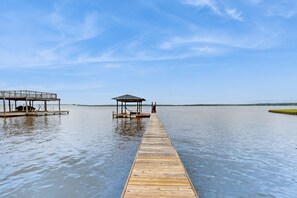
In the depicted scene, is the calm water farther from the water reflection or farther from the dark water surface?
the water reflection

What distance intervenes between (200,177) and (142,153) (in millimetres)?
2615

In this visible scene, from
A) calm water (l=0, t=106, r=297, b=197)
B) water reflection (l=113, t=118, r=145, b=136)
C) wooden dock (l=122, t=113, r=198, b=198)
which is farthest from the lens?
water reflection (l=113, t=118, r=145, b=136)

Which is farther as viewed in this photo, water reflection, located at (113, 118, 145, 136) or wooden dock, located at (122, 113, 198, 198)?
water reflection, located at (113, 118, 145, 136)

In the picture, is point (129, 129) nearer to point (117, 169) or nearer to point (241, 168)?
point (117, 169)

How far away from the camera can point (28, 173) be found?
819 cm

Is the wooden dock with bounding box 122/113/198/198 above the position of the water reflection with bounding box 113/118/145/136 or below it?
above

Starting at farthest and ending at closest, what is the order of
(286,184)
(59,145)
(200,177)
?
(59,145), (200,177), (286,184)

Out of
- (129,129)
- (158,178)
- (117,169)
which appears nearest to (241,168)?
(158,178)

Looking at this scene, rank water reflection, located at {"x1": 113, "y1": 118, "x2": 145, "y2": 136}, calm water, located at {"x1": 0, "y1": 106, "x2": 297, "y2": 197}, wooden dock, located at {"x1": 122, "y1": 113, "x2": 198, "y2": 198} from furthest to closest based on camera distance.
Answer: water reflection, located at {"x1": 113, "y1": 118, "x2": 145, "y2": 136}, calm water, located at {"x1": 0, "y1": 106, "x2": 297, "y2": 197}, wooden dock, located at {"x1": 122, "y1": 113, "x2": 198, "y2": 198}

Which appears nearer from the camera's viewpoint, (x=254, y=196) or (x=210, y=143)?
(x=254, y=196)

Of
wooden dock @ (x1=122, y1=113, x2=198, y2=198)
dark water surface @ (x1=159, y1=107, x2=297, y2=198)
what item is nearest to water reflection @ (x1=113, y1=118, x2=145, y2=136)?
dark water surface @ (x1=159, y1=107, x2=297, y2=198)

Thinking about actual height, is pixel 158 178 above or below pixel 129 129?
above

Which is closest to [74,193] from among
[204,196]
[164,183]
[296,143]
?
[164,183]

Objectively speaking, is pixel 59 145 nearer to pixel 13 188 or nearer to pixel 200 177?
pixel 13 188
